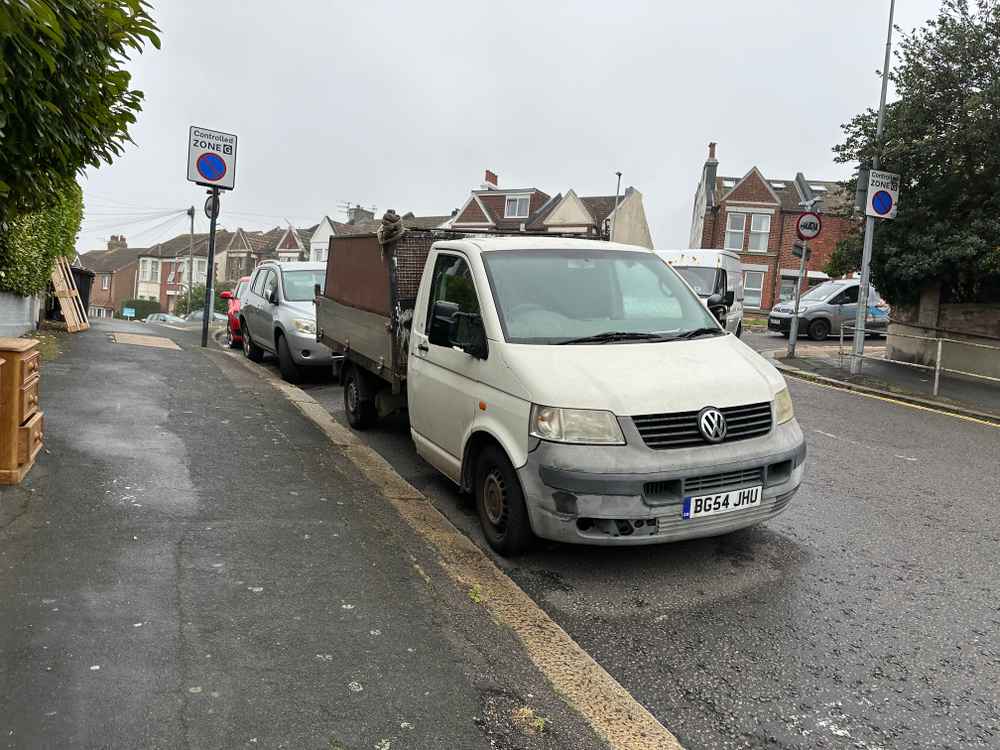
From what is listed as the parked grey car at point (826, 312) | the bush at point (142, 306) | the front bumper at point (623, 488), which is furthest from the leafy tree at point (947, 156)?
the bush at point (142, 306)

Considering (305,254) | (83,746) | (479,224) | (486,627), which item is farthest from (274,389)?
(305,254)

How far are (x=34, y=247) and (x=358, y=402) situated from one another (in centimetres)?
762

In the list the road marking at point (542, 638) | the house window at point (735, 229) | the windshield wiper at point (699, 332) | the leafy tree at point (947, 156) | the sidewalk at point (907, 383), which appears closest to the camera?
the road marking at point (542, 638)

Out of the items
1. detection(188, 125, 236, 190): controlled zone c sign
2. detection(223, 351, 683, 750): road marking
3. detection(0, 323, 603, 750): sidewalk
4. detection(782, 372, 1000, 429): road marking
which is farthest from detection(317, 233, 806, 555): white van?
detection(188, 125, 236, 190): controlled zone c sign

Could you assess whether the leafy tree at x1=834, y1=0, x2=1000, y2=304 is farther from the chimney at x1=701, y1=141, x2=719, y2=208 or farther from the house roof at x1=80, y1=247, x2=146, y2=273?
the house roof at x1=80, y1=247, x2=146, y2=273

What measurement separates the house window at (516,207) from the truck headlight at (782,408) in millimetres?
52806

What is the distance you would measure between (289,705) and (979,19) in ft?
52.8

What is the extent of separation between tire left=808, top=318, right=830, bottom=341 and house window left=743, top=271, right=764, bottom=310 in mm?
21089

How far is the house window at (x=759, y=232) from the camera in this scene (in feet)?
146

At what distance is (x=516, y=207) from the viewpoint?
5728 cm

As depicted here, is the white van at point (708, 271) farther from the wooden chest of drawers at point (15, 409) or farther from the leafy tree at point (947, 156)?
the wooden chest of drawers at point (15, 409)

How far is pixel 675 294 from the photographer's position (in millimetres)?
5723

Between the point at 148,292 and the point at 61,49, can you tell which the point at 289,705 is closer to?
the point at 61,49

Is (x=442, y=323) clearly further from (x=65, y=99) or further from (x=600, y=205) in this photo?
(x=600, y=205)
